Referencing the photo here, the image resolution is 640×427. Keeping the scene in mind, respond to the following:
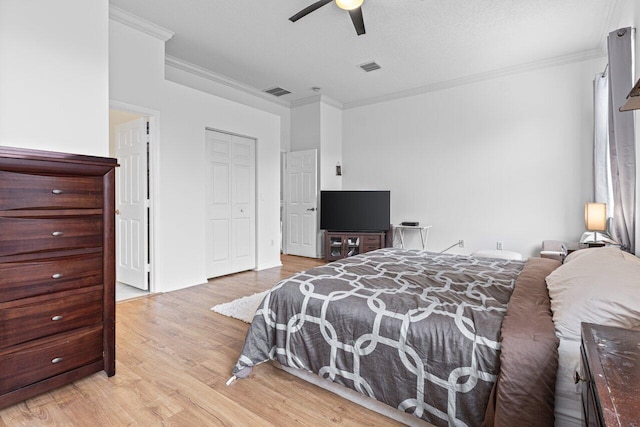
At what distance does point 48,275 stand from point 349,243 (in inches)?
177

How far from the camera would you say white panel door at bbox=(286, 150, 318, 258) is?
20.7 feet

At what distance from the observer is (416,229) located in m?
5.83

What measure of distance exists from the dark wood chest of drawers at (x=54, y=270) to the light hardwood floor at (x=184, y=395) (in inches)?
5.5

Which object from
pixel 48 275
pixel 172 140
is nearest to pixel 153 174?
pixel 172 140

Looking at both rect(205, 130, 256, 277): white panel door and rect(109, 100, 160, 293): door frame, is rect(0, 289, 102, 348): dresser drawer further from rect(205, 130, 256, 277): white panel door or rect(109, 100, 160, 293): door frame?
rect(205, 130, 256, 277): white panel door

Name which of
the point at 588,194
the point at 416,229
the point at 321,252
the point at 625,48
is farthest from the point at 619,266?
the point at 321,252

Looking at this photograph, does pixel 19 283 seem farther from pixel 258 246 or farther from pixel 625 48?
pixel 625 48

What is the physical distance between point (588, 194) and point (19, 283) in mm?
5716

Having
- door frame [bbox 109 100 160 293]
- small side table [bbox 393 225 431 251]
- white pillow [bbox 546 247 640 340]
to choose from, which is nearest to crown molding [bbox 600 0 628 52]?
white pillow [bbox 546 247 640 340]

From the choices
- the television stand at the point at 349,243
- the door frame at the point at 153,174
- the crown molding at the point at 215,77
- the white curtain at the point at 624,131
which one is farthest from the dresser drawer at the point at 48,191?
the television stand at the point at 349,243

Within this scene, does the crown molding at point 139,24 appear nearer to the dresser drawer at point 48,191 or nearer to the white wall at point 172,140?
the white wall at point 172,140

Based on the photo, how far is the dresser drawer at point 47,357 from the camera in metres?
1.71

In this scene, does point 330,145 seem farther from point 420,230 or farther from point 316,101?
point 420,230

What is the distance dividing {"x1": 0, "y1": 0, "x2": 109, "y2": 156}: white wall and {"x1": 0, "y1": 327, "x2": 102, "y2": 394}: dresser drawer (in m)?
1.11
